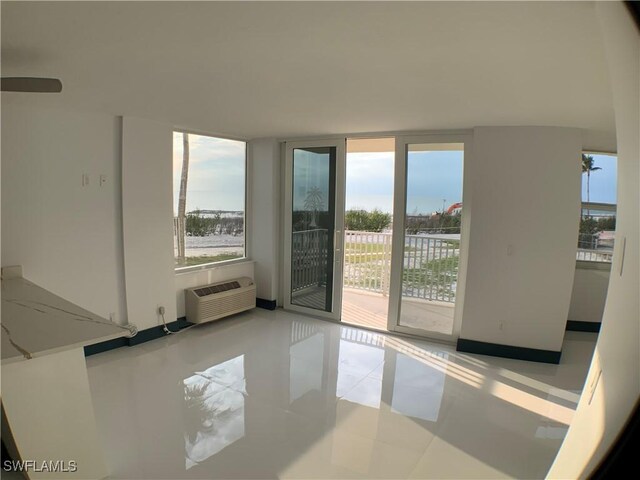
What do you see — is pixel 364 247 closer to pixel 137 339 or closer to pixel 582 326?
pixel 582 326

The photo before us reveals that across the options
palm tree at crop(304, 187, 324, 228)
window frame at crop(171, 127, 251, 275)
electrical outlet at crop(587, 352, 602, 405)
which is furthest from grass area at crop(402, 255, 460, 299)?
electrical outlet at crop(587, 352, 602, 405)

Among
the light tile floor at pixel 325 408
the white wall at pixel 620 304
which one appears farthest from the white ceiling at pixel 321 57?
the light tile floor at pixel 325 408

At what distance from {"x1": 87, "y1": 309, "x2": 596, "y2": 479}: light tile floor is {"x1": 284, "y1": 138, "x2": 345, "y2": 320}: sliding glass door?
95 cm

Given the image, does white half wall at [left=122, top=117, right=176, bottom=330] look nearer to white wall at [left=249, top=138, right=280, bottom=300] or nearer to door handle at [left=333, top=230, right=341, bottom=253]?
white wall at [left=249, top=138, right=280, bottom=300]

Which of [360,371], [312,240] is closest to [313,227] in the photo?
[312,240]

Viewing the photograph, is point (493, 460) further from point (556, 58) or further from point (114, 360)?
point (114, 360)

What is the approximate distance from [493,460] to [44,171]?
395cm

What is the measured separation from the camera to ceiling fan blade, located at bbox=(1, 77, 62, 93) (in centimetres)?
179

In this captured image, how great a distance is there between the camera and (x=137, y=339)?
383cm

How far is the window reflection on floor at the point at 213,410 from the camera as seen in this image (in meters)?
2.30

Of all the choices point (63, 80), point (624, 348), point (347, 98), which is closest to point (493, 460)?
point (624, 348)

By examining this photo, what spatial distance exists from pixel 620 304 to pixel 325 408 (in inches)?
84.4

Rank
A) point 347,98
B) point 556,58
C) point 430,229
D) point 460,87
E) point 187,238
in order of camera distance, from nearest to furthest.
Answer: point 556,58, point 460,87, point 347,98, point 430,229, point 187,238

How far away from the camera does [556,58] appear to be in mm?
1782
